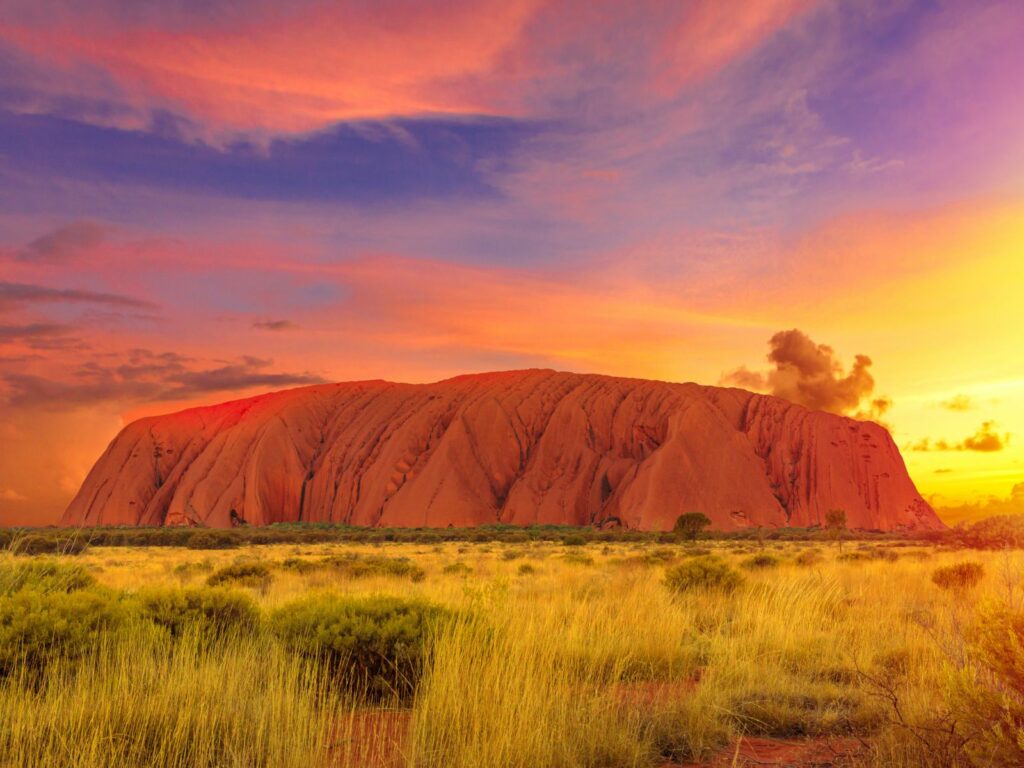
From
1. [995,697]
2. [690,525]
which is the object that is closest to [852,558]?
[995,697]

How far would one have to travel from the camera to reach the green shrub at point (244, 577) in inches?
687

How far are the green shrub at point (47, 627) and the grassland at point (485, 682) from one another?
0.07 feet

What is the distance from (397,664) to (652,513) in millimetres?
60951

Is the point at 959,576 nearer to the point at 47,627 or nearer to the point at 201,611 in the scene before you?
the point at 201,611

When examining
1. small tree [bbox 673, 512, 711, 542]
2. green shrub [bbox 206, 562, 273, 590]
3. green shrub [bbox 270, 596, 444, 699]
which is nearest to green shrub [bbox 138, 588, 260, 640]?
green shrub [bbox 270, 596, 444, 699]

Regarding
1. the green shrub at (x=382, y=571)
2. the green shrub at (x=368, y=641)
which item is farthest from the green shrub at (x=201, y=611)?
the green shrub at (x=382, y=571)

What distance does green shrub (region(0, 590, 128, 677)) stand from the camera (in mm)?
6520

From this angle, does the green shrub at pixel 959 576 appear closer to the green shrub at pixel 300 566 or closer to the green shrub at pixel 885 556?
the green shrub at pixel 885 556

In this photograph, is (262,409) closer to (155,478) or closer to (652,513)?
(155,478)

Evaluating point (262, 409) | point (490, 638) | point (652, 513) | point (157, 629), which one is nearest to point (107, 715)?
point (157, 629)

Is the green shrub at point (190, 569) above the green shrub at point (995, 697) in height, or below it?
below

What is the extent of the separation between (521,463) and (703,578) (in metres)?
63.5

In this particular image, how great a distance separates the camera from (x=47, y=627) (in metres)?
6.80

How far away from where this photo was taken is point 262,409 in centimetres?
9344
